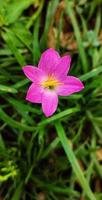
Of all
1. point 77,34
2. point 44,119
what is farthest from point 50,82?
point 77,34

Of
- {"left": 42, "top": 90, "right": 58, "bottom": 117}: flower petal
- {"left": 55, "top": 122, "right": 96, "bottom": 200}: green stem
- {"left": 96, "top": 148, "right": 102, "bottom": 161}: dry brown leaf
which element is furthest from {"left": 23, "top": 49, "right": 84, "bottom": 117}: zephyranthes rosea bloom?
{"left": 96, "top": 148, "right": 102, "bottom": 161}: dry brown leaf

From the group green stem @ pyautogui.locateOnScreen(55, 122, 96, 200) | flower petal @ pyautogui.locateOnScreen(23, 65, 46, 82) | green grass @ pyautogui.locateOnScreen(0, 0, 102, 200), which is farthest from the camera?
green grass @ pyautogui.locateOnScreen(0, 0, 102, 200)

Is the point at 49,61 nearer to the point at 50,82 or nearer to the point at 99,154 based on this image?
the point at 50,82

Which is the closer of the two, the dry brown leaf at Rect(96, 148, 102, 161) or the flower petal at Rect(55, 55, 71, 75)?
the flower petal at Rect(55, 55, 71, 75)

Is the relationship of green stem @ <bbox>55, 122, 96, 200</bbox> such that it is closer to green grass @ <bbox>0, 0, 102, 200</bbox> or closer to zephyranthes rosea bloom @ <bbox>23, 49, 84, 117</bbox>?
green grass @ <bbox>0, 0, 102, 200</bbox>

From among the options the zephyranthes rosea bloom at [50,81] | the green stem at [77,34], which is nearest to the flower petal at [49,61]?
the zephyranthes rosea bloom at [50,81]

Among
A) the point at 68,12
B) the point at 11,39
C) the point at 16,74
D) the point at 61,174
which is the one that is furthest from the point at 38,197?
the point at 68,12

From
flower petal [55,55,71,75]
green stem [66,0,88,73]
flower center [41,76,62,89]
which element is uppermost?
green stem [66,0,88,73]

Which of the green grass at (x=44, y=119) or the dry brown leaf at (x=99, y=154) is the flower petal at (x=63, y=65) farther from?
the dry brown leaf at (x=99, y=154)
